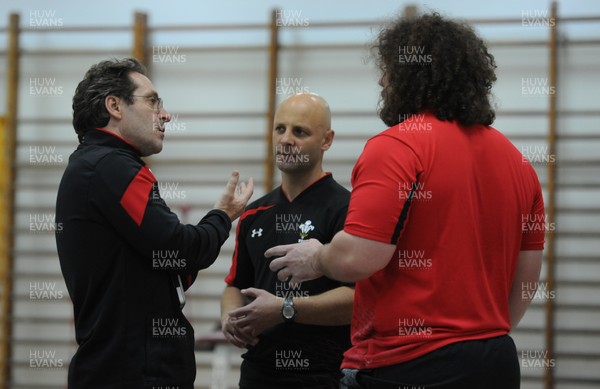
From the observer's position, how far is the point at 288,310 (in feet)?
8.09

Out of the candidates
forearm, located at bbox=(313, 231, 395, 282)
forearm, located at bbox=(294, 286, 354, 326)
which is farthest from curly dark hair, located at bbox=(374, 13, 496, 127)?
forearm, located at bbox=(294, 286, 354, 326)

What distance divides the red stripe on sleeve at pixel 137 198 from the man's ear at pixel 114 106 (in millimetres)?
259

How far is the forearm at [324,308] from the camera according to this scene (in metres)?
2.46

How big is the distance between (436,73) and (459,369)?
0.69 metres

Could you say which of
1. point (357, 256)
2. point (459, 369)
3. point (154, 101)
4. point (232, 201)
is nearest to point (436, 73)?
point (357, 256)

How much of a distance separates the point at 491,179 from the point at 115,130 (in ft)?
3.73

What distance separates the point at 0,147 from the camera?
5.71 m

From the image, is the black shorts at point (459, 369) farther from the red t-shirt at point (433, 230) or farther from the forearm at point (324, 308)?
the forearm at point (324, 308)

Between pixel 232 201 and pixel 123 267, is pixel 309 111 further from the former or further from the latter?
pixel 123 267

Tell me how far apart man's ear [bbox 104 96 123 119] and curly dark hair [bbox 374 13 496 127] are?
85 centimetres

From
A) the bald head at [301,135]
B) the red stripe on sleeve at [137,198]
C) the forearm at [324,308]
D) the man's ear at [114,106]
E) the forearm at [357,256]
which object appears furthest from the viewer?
the bald head at [301,135]

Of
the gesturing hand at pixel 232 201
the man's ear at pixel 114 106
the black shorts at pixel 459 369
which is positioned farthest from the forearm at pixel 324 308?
the man's ear at pixel 114 106

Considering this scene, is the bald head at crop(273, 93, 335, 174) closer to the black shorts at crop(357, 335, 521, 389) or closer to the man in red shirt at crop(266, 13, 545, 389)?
the man in red shirt at crop(266, 13, 545, 389)

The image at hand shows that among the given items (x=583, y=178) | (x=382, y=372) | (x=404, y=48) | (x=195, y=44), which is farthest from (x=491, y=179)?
(x=195, y=44)
